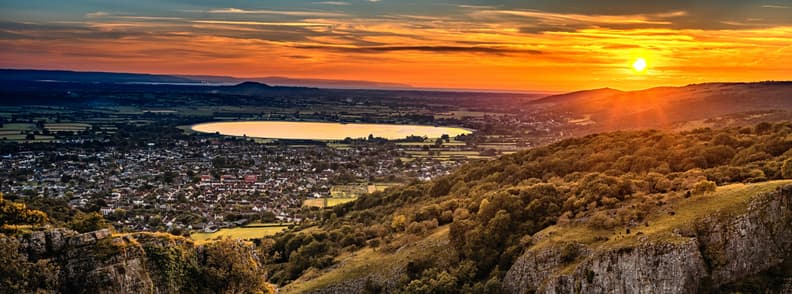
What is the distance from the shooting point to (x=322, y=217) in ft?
276

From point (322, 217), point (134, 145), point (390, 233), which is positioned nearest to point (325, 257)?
point (390, 233)

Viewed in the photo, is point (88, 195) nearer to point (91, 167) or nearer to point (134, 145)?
point (91, 167)

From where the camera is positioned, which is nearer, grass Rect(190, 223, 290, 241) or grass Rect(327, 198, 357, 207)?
grass Rect(190, 223, 290, 241)

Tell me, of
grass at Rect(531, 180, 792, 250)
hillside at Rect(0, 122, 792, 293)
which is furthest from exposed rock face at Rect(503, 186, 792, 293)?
grass at Rect(531, 180, 792, 250)

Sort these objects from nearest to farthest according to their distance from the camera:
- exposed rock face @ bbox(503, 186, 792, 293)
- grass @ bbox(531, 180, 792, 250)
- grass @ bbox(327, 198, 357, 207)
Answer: exposed rock face @ bbox(503, 186, 792, 293) < grass @ bbox(531, 180, 792, 250) < grass @ bbox(327, 198, 357, 207)

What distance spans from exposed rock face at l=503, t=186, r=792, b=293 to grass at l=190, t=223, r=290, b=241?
4508 centimetres

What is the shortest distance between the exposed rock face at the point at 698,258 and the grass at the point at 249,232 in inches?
1775

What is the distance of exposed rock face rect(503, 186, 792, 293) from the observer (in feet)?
116

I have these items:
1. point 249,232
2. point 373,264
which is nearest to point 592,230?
point 373,264

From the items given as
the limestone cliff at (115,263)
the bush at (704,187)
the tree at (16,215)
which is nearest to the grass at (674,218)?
the bush at (704,187)

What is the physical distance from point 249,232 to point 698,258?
55.1m

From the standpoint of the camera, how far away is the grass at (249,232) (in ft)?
242

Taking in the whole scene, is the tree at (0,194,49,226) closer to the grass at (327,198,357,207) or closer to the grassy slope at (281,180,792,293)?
the grassy slope at (281,180,792,293)

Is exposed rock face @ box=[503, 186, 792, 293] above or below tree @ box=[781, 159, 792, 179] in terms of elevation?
below
